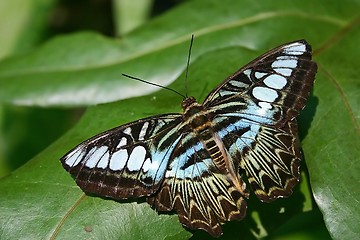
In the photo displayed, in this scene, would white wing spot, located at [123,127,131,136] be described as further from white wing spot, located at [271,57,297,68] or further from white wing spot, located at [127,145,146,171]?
white wing spot, located at [271,57,297,68]

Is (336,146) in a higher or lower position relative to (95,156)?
lower

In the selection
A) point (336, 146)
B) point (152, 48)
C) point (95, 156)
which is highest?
point (152, 48)

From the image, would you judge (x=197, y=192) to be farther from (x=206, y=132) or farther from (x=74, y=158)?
(x=74, y=158)

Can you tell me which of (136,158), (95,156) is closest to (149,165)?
(136,158)

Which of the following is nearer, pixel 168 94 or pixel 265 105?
pixel 265 105

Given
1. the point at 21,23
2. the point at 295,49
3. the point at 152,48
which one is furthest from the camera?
the point at 21,23

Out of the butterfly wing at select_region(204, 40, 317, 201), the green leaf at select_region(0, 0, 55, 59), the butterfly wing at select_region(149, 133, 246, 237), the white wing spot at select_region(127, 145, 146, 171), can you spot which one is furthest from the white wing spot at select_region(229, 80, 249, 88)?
the green leaf at select_region(0, 0, 55, 59)
